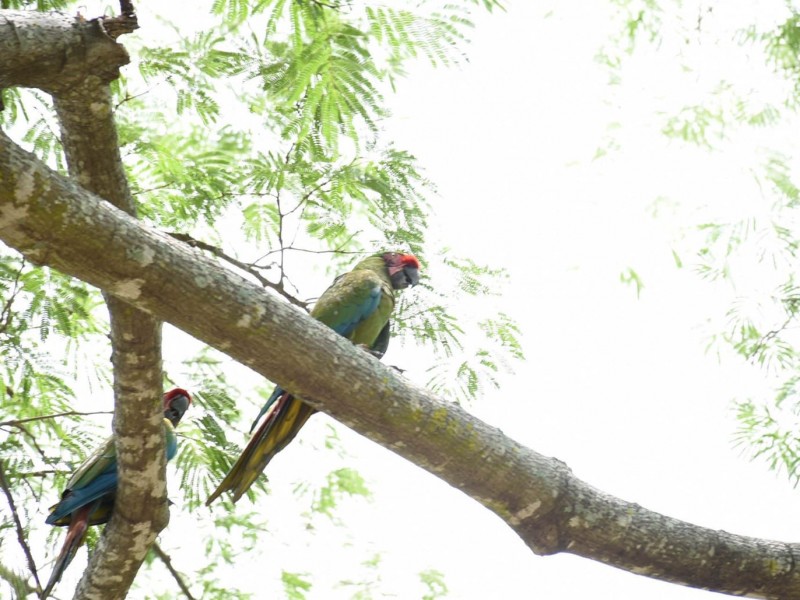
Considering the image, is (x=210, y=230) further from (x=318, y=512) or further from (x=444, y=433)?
(x=318, y=512)

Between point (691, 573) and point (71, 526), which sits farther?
point (71, 526)

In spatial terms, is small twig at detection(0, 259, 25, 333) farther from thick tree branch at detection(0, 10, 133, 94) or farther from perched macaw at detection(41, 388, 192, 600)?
thick tree branch at detection(0, 10, 133, 94)

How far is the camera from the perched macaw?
3072 mm

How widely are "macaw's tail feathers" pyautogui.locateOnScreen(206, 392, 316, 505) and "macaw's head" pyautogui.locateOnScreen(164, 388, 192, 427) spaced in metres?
0.56

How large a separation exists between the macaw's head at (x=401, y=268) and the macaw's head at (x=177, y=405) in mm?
950

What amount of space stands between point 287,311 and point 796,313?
327cm

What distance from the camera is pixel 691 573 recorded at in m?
2.76

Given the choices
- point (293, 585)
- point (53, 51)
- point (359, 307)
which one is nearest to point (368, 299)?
point (359, 307)

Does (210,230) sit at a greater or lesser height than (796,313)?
lesser

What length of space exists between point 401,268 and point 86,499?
150cm

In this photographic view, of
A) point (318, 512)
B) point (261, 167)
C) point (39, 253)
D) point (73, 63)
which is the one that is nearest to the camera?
point (39, 253)

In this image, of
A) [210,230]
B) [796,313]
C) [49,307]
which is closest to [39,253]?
[49,307]

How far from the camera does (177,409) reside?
11.6 ft

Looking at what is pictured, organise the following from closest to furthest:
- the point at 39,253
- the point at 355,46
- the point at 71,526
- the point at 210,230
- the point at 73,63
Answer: the point at 39,253 → the point at 73,63 → the point at 355,46 → the point at 71,526 → the point at 210,230
